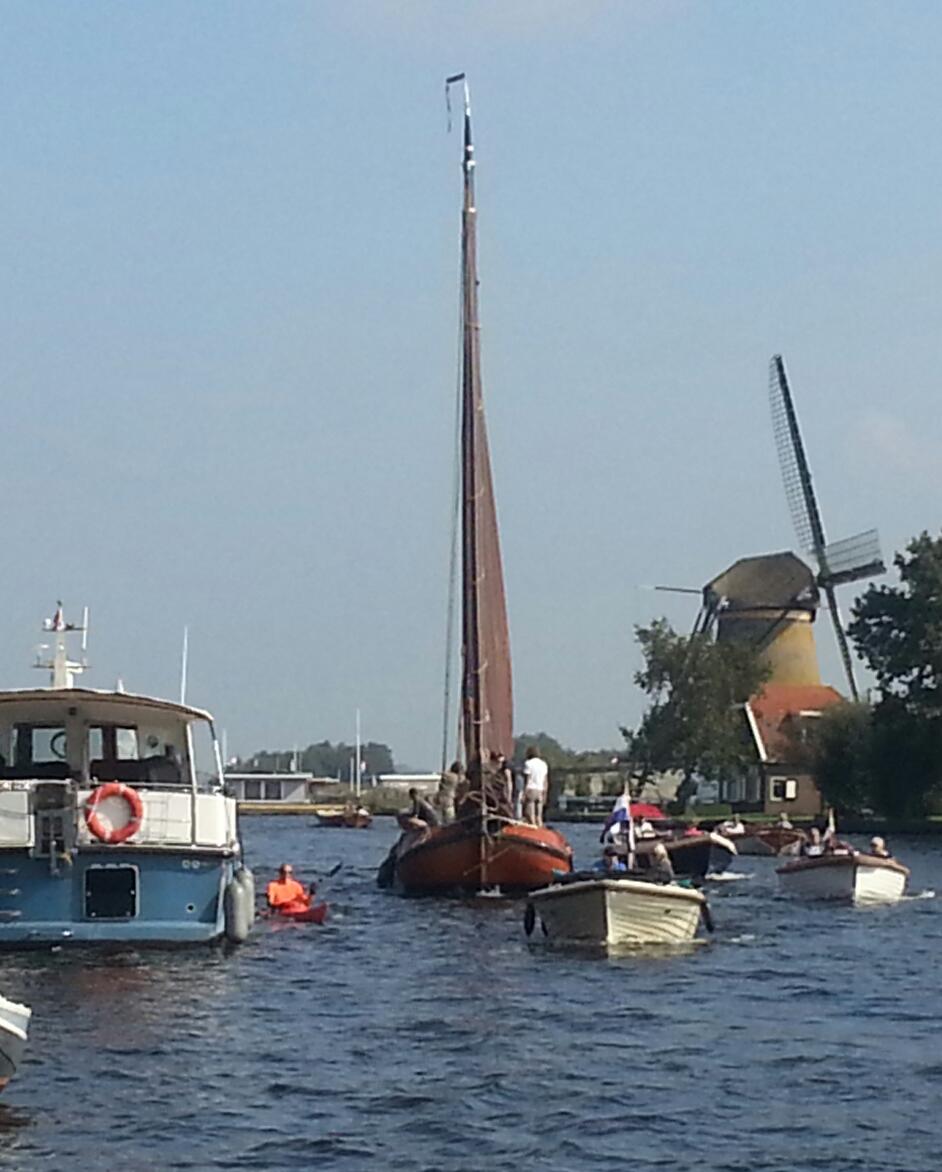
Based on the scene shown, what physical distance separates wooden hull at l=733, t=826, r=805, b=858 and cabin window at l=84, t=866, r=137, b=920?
49095mm

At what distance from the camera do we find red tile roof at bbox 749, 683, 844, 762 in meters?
130

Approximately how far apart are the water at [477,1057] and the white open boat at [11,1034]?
0.68 meters

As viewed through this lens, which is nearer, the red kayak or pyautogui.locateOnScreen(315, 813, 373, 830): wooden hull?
the red kayak

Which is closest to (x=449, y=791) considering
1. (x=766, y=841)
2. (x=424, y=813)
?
(x=424, y=813)

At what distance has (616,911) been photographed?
34625 millimetres

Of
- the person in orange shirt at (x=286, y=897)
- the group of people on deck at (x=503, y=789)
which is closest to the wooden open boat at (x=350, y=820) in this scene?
the group of people on deck at (x=503, y=789)

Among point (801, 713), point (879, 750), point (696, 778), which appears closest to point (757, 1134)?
point (879, 750)

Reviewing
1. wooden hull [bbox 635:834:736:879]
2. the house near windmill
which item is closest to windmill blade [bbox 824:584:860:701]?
the house near windmill

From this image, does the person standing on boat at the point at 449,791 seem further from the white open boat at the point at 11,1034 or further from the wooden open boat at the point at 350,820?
the wooden open boat at the point at 350,820

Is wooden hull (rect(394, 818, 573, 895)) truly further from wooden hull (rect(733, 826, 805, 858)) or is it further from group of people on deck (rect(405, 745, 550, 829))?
wooden hull (rect(733, 826, 805, 858))

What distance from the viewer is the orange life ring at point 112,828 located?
31672 mm

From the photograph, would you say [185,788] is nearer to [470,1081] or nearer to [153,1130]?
[470,1081]

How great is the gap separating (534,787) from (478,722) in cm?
232

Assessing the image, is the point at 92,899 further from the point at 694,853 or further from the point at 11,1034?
the point at 694,853
